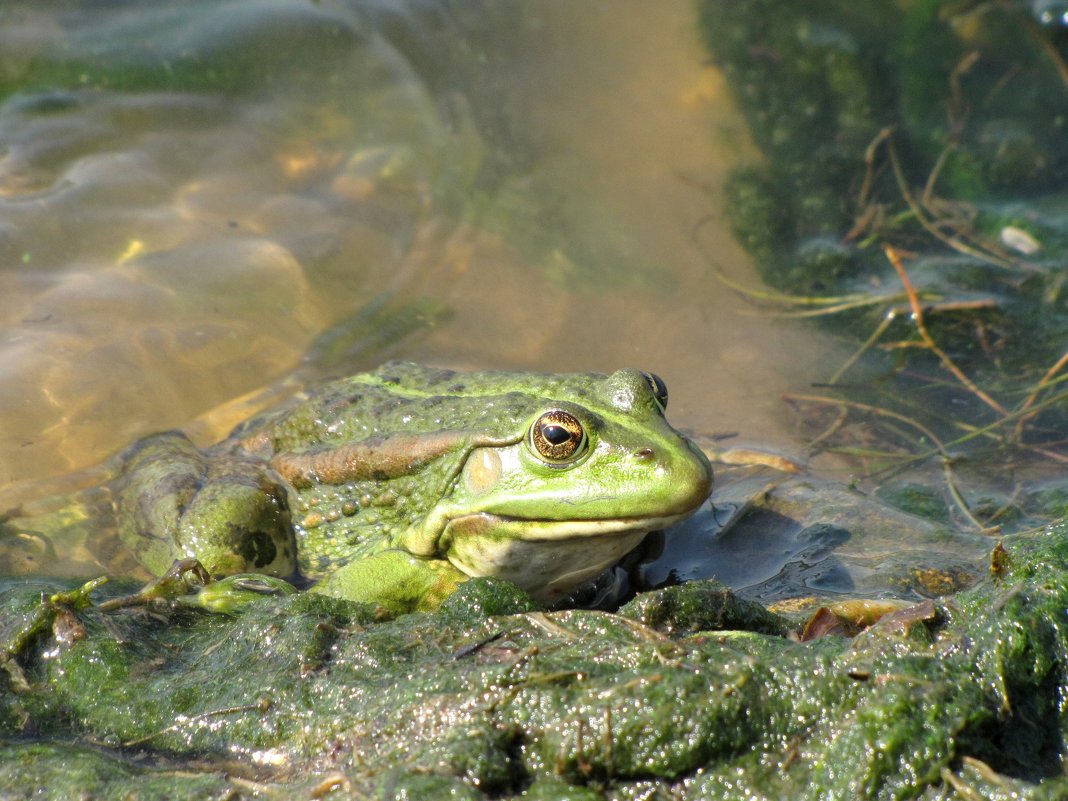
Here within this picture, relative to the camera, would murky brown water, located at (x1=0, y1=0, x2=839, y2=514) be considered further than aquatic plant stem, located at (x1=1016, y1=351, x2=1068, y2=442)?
Yes

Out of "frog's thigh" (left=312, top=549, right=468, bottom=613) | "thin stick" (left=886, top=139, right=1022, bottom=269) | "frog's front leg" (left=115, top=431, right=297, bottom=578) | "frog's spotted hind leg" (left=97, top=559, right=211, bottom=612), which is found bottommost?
"frog's front leg" (left=115, top=431, right=297, bottom=578)

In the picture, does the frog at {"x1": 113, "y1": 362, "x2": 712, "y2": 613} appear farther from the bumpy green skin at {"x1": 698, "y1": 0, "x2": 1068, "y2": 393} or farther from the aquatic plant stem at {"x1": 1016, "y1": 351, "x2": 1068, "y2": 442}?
the bumpy green skin at {"x1": 698, "y1": 0, "x2": 1068, "y2": 393}

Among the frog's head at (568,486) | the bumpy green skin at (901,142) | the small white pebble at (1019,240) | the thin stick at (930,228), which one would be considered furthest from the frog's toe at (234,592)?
the small white pebble at (1019,240)

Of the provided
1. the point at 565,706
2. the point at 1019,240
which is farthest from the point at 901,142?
the point at 565,706

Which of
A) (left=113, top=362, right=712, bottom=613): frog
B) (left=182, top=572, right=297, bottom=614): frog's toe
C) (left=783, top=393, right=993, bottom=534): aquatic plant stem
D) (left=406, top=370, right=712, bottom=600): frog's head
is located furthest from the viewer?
(left=783, top=393, right=993, bottom=534): aquatic plant stem

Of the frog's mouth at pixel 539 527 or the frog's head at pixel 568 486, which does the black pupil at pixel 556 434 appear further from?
the frog's mouth at pixel 539 527

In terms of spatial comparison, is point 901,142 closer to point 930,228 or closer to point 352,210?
point 930,228

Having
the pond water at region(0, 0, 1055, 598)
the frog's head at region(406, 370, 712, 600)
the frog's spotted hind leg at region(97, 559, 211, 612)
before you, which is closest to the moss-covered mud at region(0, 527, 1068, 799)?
the frog's spotted hind leg at region(97, 559, 211, 612)

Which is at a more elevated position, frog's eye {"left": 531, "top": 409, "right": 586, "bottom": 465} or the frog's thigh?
frog's eye {"left": 531, "top": 409, "right": 586, "bottom": 465}
